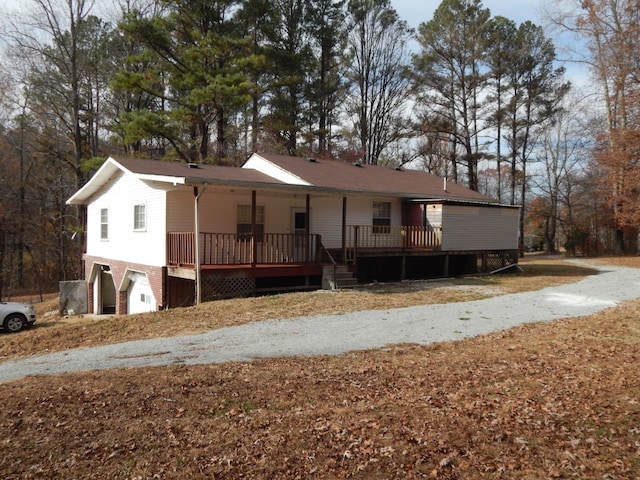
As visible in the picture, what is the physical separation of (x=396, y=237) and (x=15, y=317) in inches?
530

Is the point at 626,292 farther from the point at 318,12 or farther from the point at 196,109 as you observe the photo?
the point at 318,12

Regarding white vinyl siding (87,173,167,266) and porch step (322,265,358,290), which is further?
porch step (322,265,358,290)

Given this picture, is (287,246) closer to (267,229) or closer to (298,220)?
(267,229)

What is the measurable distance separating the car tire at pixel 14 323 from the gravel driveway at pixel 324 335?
26.8 feet

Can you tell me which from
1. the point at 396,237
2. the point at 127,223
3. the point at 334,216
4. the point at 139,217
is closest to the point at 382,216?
the point at 396,237

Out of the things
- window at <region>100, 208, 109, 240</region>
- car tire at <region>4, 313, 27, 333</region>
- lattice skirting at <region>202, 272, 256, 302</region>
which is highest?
window at <region>100, 208, 109, 240</region>

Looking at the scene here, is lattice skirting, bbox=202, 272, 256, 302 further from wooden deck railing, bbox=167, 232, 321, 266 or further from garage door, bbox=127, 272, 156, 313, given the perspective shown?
garage door, bbox=127, 272, 156, 313

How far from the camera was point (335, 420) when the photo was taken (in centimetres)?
451

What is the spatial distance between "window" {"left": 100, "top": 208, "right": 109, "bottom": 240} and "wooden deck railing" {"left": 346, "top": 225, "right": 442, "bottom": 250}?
381 inches

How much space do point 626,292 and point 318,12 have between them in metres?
25.5

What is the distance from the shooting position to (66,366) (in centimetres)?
695

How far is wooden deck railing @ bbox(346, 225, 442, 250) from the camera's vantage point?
57.3ft

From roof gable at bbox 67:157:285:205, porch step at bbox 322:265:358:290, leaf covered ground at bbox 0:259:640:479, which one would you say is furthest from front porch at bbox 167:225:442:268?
leaf covered ground at bbox 0:259:640:479

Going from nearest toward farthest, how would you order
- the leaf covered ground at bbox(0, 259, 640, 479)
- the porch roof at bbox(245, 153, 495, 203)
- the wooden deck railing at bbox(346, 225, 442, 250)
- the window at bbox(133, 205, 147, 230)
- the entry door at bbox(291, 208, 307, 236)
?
the leaf covered ground at bbox(0, 259, 640, 479)
the window at bbox(133, 205, 147, 230)
the entry door at bbox(291, 208, 307, 236)
the wooden deck railing at bbox(346, 225, 442, 250)
the porch roof at bbox(245, 153, 495, 203)
